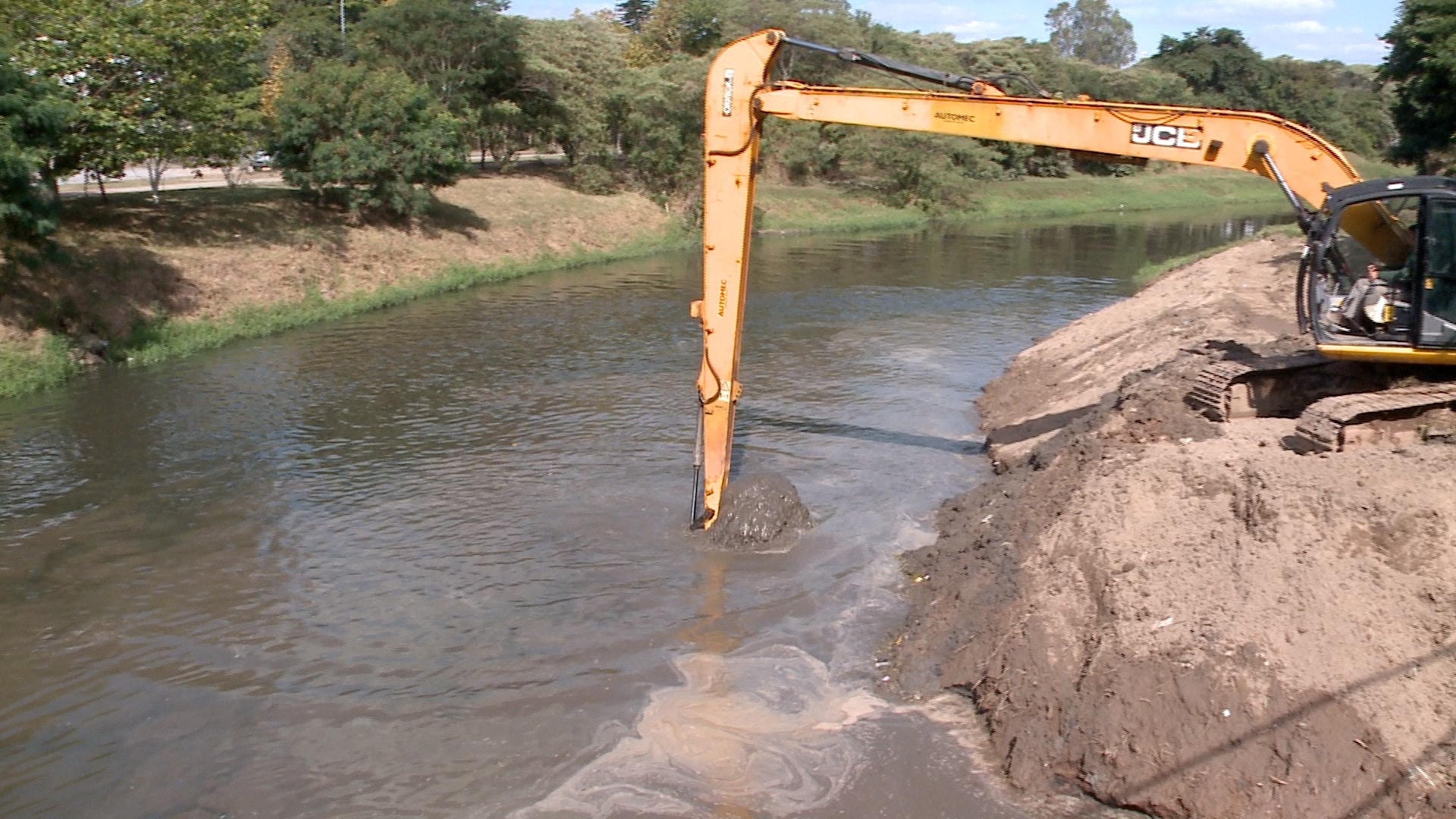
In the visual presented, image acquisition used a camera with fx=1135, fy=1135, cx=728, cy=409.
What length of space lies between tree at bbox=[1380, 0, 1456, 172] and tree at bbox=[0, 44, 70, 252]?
2821cm

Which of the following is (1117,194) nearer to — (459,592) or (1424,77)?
(1424,77)

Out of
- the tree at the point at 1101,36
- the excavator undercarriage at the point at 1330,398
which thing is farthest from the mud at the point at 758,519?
the tree at the point at 1101,36

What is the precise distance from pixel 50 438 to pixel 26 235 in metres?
6.58

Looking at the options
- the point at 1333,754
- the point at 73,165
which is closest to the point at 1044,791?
the point at 1333,754

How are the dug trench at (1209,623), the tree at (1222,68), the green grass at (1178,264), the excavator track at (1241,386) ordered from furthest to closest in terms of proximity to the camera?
the tree at (1222,68) < the green grass at (1178,264) < the excavator track at (1241,386) < the dug trench at (1209,623)

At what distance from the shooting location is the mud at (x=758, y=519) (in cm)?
1256

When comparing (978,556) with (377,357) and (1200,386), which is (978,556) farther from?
(377,357)

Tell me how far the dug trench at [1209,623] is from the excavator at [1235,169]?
921 millimetres

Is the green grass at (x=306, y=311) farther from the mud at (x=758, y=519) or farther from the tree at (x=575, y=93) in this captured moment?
the mud at (x=758, y=519)

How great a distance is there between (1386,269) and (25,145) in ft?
70.3

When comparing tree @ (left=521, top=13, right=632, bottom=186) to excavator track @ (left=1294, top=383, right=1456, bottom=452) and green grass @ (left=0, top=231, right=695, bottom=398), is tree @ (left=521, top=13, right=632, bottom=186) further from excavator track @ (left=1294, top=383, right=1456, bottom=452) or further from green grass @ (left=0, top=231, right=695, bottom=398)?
excavator track @ (left=1294, top=383, right=1456, bottom=452)

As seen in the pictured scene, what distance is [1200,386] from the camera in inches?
464

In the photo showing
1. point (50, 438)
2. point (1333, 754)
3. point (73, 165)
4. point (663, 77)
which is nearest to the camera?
point (1333, 754)

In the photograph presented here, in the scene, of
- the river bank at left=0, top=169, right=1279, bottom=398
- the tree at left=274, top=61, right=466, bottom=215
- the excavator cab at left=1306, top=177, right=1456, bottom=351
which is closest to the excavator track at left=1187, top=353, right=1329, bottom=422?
the excavator cab at left=1306, top=177, right=1456, bottom=351
